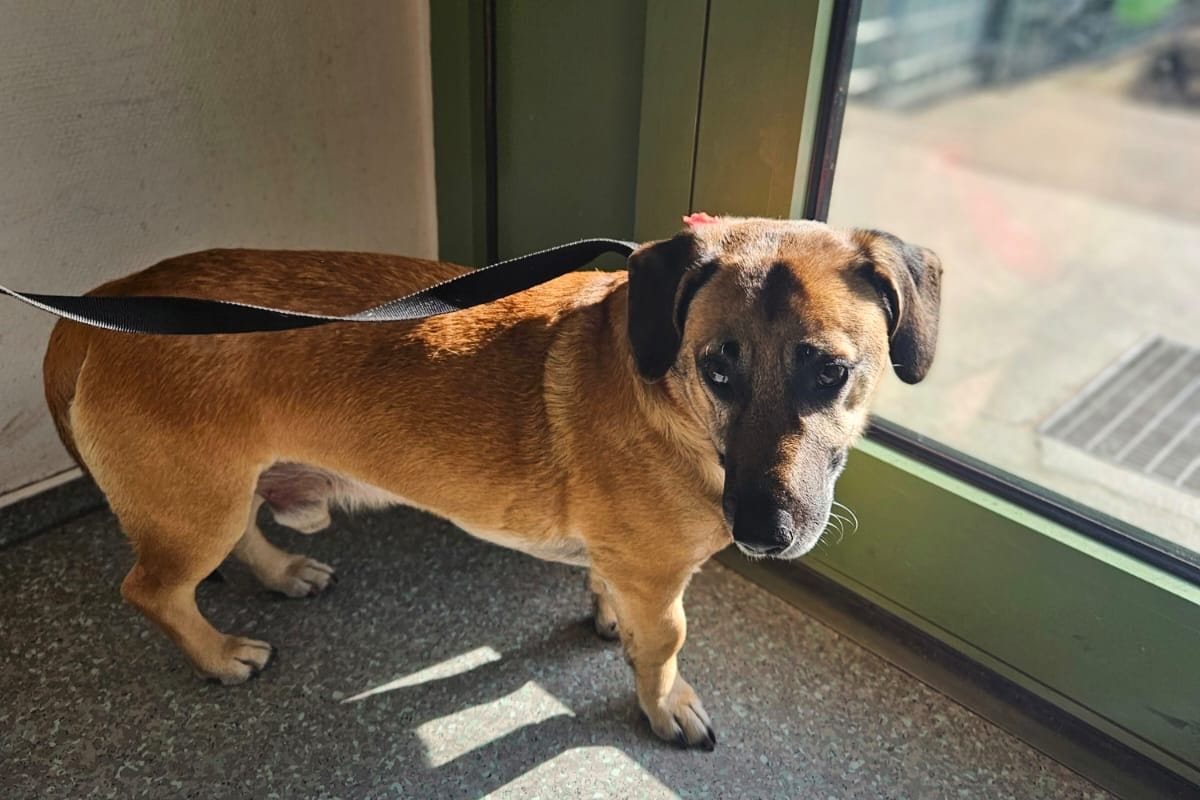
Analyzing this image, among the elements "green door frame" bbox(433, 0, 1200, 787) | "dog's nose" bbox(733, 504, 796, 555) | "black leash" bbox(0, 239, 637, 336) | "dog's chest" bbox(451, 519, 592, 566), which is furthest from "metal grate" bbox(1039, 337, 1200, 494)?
"black leash" bbox(0, 239, 637, 336)

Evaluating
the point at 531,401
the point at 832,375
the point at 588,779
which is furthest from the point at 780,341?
the point at 588,779

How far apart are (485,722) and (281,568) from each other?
0.66 meters

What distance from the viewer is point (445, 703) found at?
85.8 inches

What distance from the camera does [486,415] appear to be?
1.87 m

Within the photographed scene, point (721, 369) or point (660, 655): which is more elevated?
point (721, 369)

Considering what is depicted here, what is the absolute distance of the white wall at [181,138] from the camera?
89.4 inches

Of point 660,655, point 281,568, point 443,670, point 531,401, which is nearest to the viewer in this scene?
point 531,401

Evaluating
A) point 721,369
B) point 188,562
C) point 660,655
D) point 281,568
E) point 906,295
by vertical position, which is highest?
point 906,295

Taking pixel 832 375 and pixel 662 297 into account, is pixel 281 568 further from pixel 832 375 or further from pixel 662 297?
pixel 832 375

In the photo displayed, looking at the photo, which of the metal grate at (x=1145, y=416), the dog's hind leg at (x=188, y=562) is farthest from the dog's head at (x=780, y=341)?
the metal grate at (x=1145, y=416)

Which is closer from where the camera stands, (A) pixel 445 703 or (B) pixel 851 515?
(A) pixel 445 703

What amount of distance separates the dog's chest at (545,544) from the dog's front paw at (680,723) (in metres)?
0.34

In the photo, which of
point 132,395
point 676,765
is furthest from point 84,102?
point 676,765

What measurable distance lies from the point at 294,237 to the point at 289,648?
114cm
